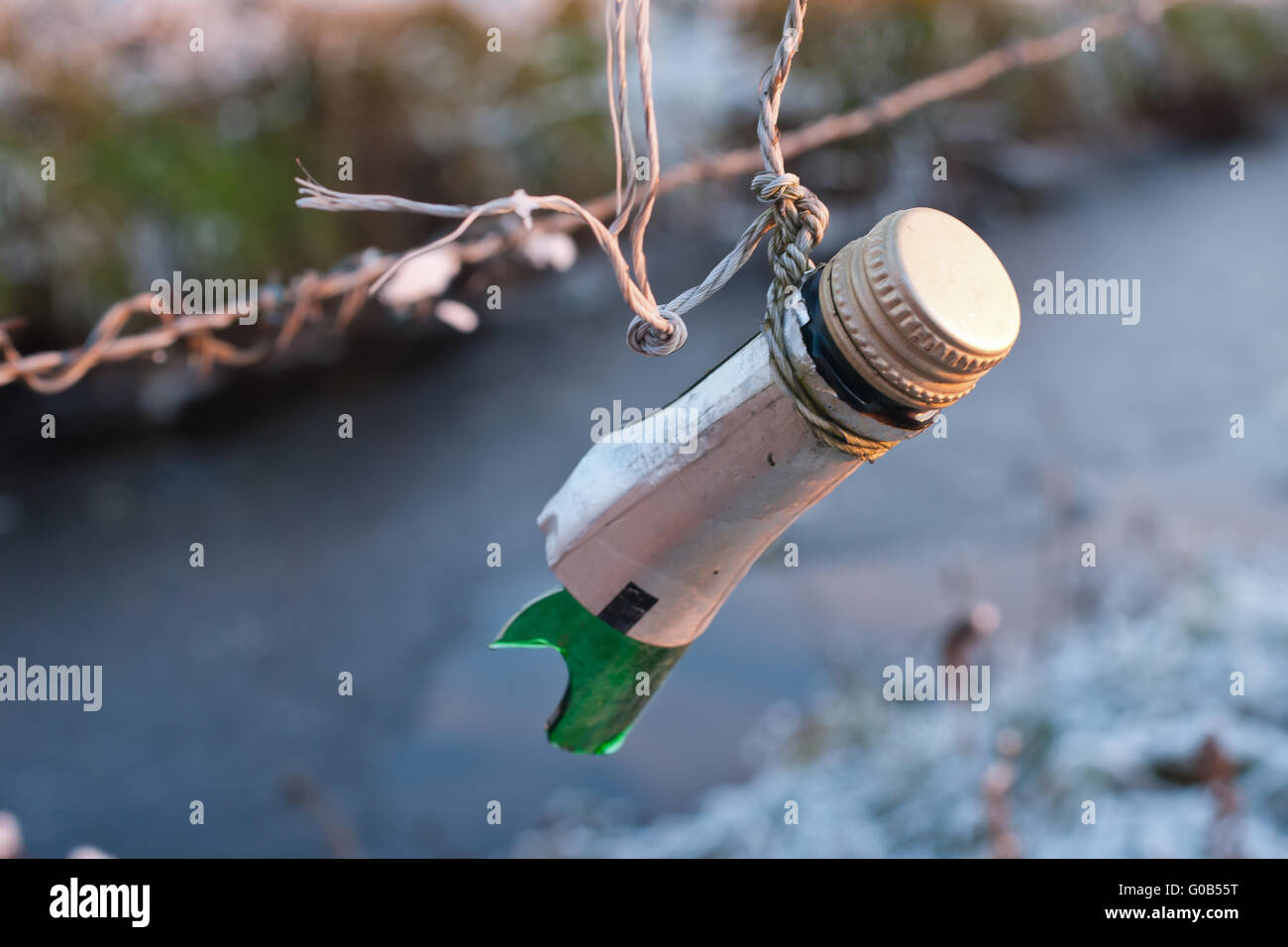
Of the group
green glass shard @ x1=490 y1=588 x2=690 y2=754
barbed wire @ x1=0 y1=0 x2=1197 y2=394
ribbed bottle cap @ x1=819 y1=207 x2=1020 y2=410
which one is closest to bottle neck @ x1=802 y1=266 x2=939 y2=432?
ribbed bottle cap @ x1=819 y1=207 x2=1020 y2=410

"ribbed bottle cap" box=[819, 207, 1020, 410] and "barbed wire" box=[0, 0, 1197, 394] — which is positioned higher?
"barbed wire" box=[0, 0, 1197, 394]

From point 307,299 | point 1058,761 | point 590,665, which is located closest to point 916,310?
point 590,665

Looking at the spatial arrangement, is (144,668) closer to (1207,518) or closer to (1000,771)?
(1000,771)

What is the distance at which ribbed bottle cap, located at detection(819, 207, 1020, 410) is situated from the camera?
1.87ft

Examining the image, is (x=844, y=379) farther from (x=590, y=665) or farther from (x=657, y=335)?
(x=590, y=665)

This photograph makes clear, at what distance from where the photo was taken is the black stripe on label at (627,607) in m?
0.70

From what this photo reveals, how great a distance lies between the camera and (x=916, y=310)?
566 mm

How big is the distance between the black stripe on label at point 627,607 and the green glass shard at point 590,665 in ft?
0.04

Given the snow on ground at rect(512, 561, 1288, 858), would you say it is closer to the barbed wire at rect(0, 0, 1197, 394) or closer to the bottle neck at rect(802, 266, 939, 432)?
the barbed wire at rect(0, 0, 1197, 394)

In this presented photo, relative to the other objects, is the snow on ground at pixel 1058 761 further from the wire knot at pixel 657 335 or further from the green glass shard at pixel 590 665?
the wire knot at pixel 657 335

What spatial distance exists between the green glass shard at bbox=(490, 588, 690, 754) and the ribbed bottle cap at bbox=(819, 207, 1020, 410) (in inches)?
10.6

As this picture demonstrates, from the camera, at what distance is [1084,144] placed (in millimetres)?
5004
